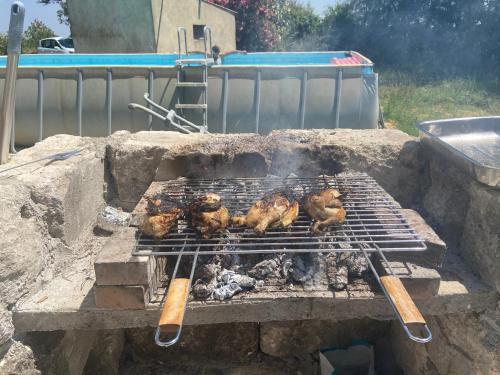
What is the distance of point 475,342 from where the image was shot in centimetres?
267

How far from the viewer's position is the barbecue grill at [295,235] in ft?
6.66

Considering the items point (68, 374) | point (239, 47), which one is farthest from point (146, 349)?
point (239, 47)

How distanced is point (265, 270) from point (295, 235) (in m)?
0.33

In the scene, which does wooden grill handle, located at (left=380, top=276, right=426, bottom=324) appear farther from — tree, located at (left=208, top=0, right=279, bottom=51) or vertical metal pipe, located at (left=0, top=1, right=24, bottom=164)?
tree, located at (left=208, top=0, right=279, bottom=51)

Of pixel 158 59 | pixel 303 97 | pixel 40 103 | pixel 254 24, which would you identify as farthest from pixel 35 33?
pixel 303 97

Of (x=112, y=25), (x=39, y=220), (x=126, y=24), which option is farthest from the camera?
(x=112, y=25)

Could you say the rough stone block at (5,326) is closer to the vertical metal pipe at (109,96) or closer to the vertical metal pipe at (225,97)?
the vertical metal pipe at (225,97)

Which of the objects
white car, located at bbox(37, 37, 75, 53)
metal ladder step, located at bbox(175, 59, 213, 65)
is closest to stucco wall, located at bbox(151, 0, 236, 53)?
metal ladder step, located at bbox(175, 59, 213, 65)

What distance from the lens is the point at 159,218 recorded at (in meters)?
2.55

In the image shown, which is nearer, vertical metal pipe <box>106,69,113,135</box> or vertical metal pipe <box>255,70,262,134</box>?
vertical metal pipe <box>255,70,262,134</box>

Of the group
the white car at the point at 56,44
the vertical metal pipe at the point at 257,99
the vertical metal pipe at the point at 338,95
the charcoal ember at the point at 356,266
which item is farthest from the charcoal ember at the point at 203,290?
the white car at the point at 56,44

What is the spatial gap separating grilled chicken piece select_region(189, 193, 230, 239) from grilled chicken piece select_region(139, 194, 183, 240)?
0.41 ft

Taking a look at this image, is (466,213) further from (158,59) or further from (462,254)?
(158,59)

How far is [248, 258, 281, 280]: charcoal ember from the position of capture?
8.67 feet
